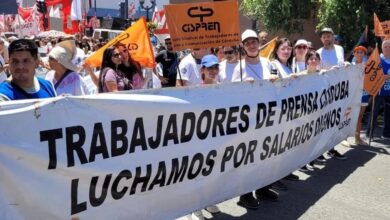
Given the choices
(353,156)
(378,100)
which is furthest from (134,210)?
(378,100)

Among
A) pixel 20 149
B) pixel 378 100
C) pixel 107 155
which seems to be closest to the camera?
pixel 20 149

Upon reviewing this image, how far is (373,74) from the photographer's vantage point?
328 inches

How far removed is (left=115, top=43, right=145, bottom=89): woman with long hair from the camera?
5902 millimetres

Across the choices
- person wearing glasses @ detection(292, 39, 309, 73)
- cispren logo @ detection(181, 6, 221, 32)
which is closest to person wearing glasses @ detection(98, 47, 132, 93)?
cispren logo @ detection(181, 6, 221, 32)

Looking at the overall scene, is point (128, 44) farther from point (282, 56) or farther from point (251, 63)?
point (282, 56)

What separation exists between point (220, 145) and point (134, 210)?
42.0 inches

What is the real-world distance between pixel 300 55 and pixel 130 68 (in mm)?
2670

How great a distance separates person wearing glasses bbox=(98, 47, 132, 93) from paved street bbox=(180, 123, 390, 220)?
1671mm

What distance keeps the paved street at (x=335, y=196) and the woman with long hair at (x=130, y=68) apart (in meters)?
1.79

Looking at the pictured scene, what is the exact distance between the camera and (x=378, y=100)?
9.41 metres

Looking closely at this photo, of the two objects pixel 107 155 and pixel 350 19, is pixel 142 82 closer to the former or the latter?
pixel 107 155

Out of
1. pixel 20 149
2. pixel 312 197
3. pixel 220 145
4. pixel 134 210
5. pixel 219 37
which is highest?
pixel 219 37

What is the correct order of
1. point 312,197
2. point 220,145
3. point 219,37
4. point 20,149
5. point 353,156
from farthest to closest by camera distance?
point 353,156, point 312,197, point 219,37, point 220,145, point 20,149

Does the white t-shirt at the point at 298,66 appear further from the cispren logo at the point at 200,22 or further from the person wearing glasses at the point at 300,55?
the cispren logo at the point at 200,22
